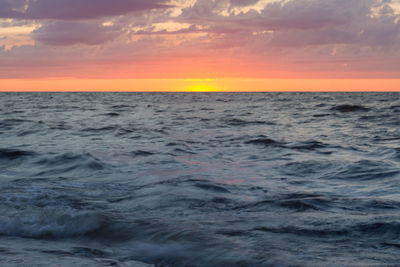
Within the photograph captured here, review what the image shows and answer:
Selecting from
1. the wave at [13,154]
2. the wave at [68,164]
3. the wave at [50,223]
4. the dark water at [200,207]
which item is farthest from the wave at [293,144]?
the wave at [50,223]

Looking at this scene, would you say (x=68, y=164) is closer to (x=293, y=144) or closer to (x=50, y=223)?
(x=50, y=223)

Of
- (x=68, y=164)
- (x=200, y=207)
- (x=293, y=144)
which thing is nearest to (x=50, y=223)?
(x=200, y=207)

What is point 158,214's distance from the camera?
17.4 ft

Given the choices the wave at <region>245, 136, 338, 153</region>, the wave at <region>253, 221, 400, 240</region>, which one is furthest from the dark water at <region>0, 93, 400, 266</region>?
the wave at <region>245, 136, 338, 153</region>

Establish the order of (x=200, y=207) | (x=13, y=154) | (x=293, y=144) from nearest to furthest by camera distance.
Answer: (x=200, y=207) < (x=13, y=154) < (x=293, y=144)

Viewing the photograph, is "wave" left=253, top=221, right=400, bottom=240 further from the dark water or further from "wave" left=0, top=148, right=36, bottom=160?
"wave" left=0, top=148, right=36, bottom=160

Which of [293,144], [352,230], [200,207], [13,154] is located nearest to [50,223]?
[200,207]

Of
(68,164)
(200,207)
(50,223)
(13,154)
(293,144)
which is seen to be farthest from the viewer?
(293,144)

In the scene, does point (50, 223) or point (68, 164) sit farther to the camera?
point (68, 164)

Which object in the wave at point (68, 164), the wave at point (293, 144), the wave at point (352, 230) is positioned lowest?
the wave at point (68, 164)

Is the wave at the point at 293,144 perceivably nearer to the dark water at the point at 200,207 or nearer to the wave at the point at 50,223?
the dark water at the point at 200,207

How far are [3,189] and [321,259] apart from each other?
5.37 m

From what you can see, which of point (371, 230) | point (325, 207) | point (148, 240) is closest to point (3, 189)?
point (148, 240)

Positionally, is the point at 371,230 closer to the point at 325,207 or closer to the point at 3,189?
the point at 325,207
